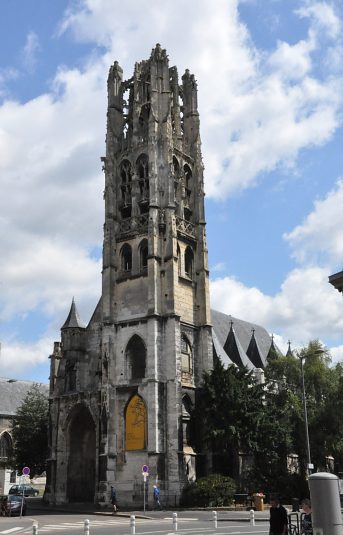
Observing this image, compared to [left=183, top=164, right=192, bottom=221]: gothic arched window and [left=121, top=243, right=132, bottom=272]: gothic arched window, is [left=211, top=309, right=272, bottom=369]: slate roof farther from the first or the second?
[left=183, top=164, right=192, bottom=221]: gothic arched window

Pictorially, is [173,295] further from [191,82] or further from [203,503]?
[191,82]

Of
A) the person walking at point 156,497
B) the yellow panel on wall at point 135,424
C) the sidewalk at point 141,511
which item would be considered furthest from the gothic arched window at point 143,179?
the sidewalk at point 141,511

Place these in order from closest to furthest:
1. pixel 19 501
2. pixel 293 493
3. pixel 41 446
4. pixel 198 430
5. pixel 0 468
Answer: pixel 19 501 → pixel 293 493 → pixel 198 430 → pixel 41 446 → pixel 0 468

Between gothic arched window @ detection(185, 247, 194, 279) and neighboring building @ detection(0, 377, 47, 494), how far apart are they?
1172 inches

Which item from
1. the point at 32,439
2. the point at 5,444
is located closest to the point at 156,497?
the point at 32,439

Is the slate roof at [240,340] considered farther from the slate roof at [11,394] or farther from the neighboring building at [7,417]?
the slate roof at [11,394]

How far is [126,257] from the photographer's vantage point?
1858 inches

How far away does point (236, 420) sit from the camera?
38469 mm

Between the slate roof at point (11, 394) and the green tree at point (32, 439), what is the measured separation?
58.6 feet

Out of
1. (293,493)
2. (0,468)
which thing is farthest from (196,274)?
(0,468)

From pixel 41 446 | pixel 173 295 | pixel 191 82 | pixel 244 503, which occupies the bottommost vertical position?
pixel 244 503

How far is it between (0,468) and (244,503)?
37089 mm

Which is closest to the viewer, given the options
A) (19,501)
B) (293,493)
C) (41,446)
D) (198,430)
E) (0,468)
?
(19,501)

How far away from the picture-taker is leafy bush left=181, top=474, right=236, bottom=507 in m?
36.2
